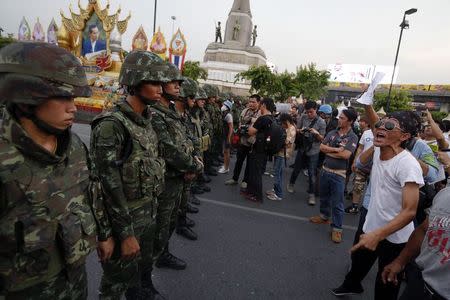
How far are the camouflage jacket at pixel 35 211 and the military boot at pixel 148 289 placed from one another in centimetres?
122

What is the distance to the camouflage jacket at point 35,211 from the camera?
1.17 m

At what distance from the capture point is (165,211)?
2576 mm

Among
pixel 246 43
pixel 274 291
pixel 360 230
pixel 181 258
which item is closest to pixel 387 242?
pixel 360 230

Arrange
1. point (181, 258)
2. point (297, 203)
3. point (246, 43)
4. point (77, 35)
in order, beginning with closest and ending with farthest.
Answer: point (181, 258) < point (297, 203) < point (77, 35) < point (246, 43)

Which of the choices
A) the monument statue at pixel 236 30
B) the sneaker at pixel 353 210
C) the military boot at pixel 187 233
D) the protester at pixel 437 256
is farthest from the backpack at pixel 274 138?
the monument statue at pixel 236 30

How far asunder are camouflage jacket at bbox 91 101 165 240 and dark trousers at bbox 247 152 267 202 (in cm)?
328

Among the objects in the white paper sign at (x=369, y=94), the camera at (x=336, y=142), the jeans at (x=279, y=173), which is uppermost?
the white paper sign at (x=369, y=94)

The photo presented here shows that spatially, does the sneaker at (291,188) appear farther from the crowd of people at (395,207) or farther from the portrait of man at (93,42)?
the portrait of man at (93,42)

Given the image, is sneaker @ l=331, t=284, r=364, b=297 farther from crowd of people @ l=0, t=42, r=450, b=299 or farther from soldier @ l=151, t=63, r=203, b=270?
soldier @ l=151, t=63, r=203, b=270

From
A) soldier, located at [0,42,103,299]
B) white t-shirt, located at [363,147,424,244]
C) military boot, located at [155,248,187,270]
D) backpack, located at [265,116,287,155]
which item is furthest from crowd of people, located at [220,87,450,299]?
soldier, located at [0,42,103,299]

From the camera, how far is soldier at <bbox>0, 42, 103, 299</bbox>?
1184 millimetres

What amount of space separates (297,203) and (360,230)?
2.80m

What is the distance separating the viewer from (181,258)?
3.28 meters

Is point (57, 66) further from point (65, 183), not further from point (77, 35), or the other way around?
point (77, 35)
